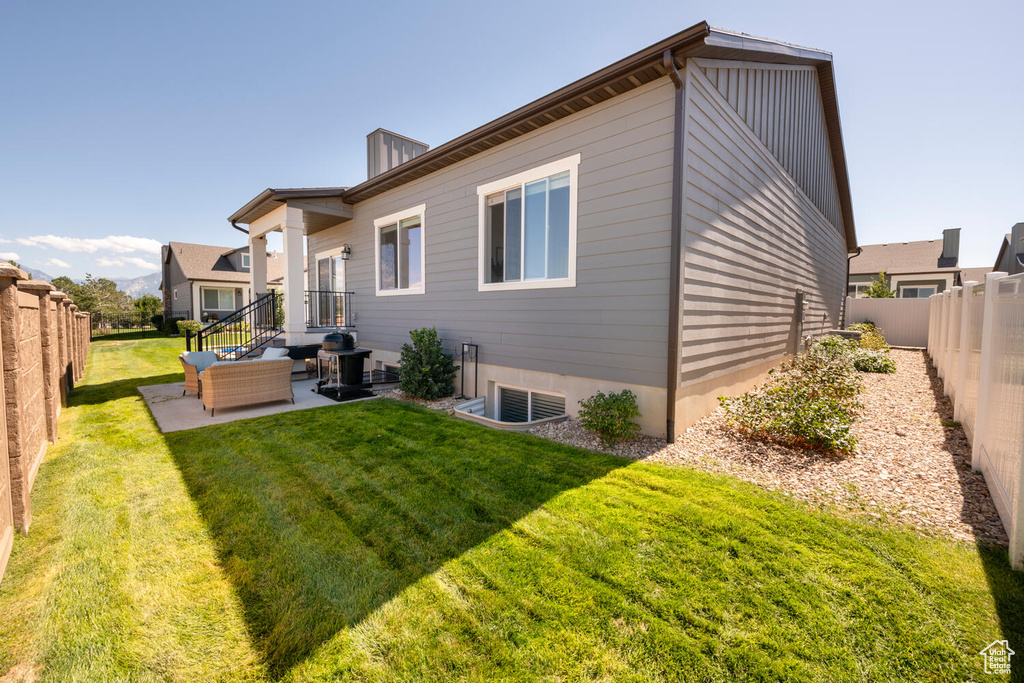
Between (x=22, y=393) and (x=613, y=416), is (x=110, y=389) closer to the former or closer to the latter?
(x=22, y=393)

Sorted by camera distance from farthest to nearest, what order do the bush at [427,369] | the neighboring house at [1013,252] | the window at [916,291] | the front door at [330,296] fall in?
the window at [916,291], the neighboring house at [1013,252], the front door at [330,296], the bush at [427,369]

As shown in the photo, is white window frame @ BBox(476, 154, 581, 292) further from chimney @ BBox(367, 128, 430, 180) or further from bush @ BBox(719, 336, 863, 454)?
chimney @ BBox(367, 128, 430, 180)

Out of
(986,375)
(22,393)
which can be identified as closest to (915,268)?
(986,375)

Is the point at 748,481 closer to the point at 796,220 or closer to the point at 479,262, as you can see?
the point at 479,262

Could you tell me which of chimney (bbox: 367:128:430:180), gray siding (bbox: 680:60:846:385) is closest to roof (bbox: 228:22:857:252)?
gray siding (bbox: 680:60:846:385)

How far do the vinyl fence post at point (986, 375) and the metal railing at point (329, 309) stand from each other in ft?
34.7

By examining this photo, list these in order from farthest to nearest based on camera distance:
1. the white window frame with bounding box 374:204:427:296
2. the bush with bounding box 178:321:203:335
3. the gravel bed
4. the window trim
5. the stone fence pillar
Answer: the window trim < the bush with bounding box 178:321:203:335 < the white window frame with bounding box 374:204:427:296 < the stone fence pillar < the gravel bed

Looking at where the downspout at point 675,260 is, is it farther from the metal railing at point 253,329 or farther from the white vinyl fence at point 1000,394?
the metal railing at point 253,329

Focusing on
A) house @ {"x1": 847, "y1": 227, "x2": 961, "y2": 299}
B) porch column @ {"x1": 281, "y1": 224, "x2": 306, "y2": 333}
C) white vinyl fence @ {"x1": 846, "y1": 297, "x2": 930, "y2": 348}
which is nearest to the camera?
porch column @ {"x1": 281, "y1": 224, "x2": 306, "y2": 333}

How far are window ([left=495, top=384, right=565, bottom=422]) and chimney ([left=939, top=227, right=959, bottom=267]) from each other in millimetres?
31308

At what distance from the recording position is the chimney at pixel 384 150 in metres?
11.0

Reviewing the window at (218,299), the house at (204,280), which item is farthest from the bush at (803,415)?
the window at (218,299)

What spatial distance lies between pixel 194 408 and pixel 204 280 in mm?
23216

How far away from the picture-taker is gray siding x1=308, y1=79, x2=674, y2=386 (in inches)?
180
